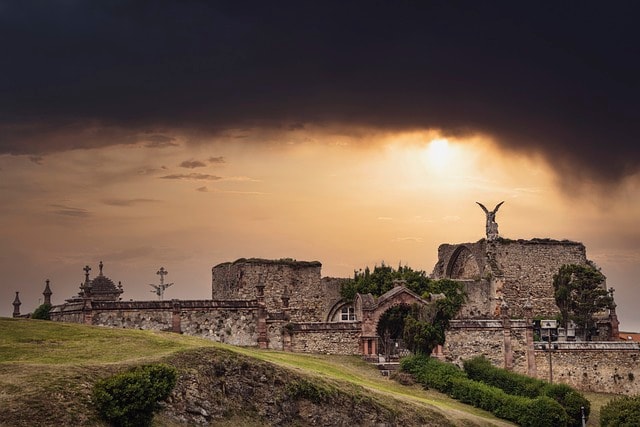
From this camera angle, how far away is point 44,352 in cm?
4712

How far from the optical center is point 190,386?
4538 cm

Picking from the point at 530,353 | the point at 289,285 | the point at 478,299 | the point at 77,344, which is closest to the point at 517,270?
the point at 478,299

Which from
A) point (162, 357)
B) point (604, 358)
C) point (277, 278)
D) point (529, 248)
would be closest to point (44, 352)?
point (162, 357)

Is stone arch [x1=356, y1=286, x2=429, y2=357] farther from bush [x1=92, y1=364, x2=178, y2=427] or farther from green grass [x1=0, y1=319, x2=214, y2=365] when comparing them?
bush [x1=92, y1=364, x2=178, y2=427]

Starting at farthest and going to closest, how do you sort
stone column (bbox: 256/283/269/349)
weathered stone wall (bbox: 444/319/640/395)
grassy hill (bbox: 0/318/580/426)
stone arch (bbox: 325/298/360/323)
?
stone arch (bbox: 325/298/360/323)
weathered stone wall (bbox: 444/319/640/395)
stone column (bbox: 256/283/269/349)
grassy hill (bbox: 0/318/580/426)

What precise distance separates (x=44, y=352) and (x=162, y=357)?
5437 millimetres

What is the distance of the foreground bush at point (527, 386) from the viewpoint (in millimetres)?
64500

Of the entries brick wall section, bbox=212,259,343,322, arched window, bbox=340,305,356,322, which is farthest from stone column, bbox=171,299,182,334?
arched window, bbox=340,305,356,322

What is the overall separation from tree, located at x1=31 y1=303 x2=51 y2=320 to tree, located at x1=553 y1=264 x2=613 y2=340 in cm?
3785

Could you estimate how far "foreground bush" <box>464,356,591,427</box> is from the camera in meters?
64.5

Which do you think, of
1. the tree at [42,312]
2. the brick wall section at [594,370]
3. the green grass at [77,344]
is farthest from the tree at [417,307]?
the tree at [42,312]

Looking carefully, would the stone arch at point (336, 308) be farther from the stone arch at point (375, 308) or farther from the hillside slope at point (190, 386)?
the hillside slope at point (190, 386)

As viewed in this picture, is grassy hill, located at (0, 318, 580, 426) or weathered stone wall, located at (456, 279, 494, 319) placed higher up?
weathered stone wall, located at (456, 279, 494, 319)

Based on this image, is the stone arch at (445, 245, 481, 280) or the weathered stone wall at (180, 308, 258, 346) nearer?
the weathered stone wall at (180, 308, 258, 346)
